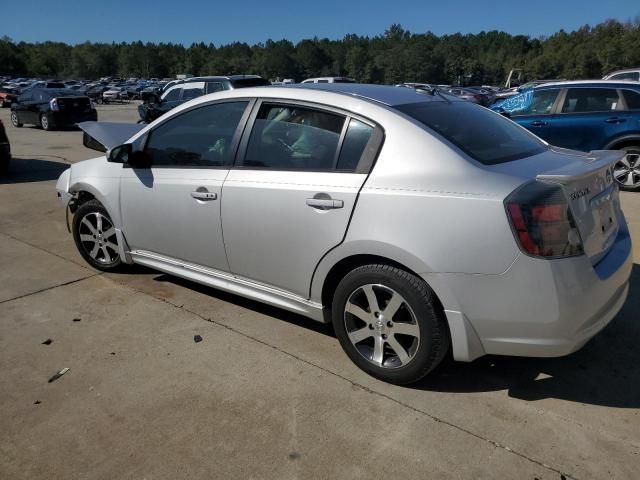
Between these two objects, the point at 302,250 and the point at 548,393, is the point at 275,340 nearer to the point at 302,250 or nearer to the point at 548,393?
the point at 302,250

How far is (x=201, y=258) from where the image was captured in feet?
12.5

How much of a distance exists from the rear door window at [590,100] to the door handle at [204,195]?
6.97 m

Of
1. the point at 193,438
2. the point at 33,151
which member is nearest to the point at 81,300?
the point at 193,438

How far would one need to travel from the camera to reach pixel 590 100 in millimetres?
8320

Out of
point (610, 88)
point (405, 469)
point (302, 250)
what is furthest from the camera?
point (610, 88)

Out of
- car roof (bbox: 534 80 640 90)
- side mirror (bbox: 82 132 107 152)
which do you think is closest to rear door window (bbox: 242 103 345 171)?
side mirror (bbox: 82 132 107 152)

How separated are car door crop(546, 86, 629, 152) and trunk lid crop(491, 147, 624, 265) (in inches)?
221

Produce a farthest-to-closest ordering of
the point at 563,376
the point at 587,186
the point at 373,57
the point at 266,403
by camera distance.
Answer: the point at 373,57
the point at 563,376
the point at 266,403
the point at 587,186

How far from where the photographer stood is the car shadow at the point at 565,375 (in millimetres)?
2926

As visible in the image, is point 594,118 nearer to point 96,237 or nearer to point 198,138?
point 198,138

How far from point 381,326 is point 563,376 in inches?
45.6

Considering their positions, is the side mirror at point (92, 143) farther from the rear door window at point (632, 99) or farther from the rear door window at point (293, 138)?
the rear door window at point (632, 99)

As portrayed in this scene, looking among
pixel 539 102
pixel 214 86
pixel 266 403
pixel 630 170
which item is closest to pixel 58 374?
pixel 266 403

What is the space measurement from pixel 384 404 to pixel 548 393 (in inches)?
37.1
